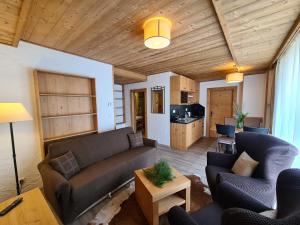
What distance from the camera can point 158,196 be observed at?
59.1 inches

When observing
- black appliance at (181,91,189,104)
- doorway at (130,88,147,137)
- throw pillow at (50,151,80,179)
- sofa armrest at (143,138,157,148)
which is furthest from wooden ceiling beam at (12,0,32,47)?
black appliance at (181,91,189,104)

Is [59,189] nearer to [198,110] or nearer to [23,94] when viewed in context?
[23,94]

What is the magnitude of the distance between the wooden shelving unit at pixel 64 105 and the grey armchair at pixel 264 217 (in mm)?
2441

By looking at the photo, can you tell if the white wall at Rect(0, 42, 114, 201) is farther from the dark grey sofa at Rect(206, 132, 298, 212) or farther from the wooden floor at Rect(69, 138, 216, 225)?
the dark grey sofa at Rect(206, 132, 298, 212)

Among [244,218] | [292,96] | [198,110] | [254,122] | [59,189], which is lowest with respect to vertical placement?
[59,189]

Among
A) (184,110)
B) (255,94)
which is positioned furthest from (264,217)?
(255,94)

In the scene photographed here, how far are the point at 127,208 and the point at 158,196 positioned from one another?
26.3 inches

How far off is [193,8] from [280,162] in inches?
80.0

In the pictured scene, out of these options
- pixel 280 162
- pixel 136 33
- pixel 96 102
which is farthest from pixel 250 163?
pixel 96 102

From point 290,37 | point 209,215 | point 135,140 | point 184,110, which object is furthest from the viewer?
point 184,110

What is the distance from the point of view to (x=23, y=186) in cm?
219

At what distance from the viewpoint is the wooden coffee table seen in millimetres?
1516

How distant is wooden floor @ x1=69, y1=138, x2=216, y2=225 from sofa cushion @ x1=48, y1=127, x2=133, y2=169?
2.30ft

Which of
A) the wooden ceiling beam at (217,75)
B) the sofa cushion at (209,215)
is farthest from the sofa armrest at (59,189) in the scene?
the wooden ceiling beam at (217,75)
